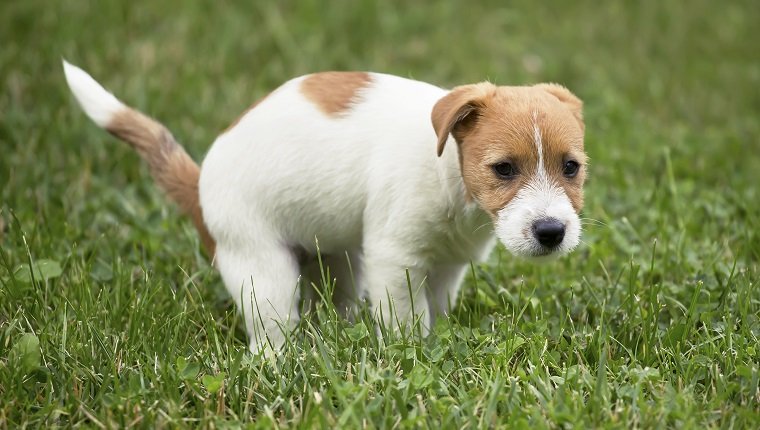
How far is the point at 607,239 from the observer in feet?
16.0

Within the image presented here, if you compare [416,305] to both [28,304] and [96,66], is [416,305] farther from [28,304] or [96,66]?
[96,66]

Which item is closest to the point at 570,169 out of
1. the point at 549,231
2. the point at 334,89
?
the point at 549,231

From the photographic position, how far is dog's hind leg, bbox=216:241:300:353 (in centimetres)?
376

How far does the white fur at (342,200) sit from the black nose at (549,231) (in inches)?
14.4

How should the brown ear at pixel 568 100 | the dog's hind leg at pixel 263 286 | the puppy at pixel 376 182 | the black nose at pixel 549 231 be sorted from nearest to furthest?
the black nose at pixel 549 231 → the puppy at pixel 376 182 → the brown ear at pixel 568 100 → the dog's hind leg at pixel 263 286

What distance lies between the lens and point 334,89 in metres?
3.89

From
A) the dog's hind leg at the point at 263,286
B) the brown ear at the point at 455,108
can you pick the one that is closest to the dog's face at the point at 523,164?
the brown ear at the point at 455,108

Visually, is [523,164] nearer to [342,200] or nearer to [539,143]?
[539,143]

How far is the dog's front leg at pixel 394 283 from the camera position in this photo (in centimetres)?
367

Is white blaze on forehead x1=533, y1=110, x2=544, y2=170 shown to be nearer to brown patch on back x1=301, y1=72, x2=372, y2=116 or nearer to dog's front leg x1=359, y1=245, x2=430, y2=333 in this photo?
dog's front leg x1=359, y1=245, x2=430, y2=333

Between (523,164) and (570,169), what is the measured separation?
203mm

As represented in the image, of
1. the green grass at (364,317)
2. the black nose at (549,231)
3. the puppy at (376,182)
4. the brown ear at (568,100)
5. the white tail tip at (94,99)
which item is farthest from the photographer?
the white tail tip at (94,99)

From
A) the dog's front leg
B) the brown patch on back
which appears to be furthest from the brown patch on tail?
the dog's front leg

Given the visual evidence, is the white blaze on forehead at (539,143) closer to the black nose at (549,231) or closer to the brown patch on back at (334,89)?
the black nose at (549,231)
